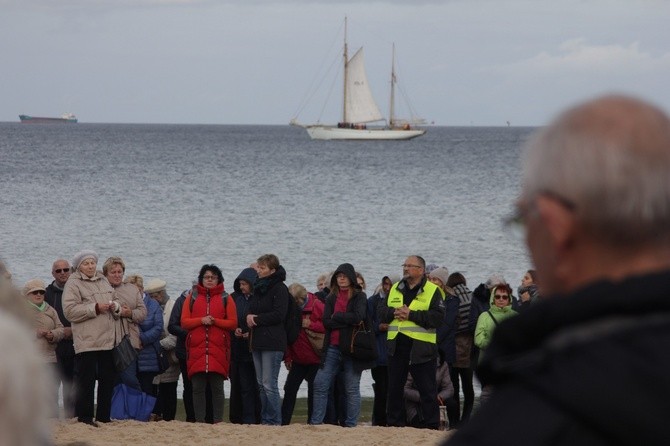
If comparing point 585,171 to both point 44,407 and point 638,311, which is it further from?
point 44,407

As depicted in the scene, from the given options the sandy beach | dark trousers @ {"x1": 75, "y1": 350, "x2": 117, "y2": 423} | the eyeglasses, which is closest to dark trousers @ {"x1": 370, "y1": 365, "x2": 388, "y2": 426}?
the sandy beach

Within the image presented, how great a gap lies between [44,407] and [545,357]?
0.68 metres

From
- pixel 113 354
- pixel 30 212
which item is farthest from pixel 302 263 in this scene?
pixel 113 354

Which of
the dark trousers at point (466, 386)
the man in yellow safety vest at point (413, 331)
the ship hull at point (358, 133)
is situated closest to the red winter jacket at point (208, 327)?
the man in yellow safety vest at point (413, 331)

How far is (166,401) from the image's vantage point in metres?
12.1

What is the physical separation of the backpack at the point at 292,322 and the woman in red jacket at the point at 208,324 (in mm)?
496

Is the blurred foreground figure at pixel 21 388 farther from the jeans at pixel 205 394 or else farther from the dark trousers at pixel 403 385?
the jeans at pixel 205 394

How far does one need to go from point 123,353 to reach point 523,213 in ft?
30.3

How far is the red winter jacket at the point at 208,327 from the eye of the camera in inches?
436

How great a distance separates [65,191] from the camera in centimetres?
5550

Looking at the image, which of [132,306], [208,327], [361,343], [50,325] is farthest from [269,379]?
[50,325]

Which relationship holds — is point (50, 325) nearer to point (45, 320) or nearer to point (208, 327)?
point (45, 320)

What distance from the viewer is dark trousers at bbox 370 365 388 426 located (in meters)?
11.9

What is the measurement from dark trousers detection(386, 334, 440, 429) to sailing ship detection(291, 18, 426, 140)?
294 feet
